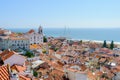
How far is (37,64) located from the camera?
24.9 metres

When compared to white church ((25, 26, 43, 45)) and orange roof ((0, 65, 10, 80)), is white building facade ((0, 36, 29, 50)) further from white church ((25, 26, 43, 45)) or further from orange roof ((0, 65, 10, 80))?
orange roof ((0, 65, 10, 80))

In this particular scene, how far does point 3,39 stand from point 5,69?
33038mm

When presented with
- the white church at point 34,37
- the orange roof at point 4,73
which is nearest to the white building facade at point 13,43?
the white church at point 34,37

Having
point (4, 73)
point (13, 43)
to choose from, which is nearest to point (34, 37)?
point (13, 43)

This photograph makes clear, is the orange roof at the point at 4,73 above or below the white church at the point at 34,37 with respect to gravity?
above

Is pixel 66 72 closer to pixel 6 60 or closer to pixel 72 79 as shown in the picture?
pixel 72 79

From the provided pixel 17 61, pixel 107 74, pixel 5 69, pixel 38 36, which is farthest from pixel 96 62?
pixel 5 69

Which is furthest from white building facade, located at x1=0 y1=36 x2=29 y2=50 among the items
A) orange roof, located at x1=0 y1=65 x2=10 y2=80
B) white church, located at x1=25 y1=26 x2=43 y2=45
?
orange roof, located at x1=0 y1=65 x2=10 y2=80

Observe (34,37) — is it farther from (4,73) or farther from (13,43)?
(4,73)

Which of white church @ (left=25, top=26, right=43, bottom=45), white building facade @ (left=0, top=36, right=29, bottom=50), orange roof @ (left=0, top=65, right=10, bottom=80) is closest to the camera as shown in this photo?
orange roof @ (left=0, top=65, right=10, bottom=80)

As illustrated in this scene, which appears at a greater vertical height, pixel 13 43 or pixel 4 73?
pixel 4 73

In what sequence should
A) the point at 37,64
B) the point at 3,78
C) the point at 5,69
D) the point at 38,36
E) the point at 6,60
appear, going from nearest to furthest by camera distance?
1. the point at 3,78
2. the point at 5,69
3. the point at 6,60
4. the point at 37,64
5. the point at 38,36

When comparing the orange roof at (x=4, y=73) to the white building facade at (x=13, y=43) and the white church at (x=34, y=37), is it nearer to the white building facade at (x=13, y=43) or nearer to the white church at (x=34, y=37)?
the white building facade at (x=13, y=43)

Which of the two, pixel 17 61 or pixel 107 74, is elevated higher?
pixel 17 61
